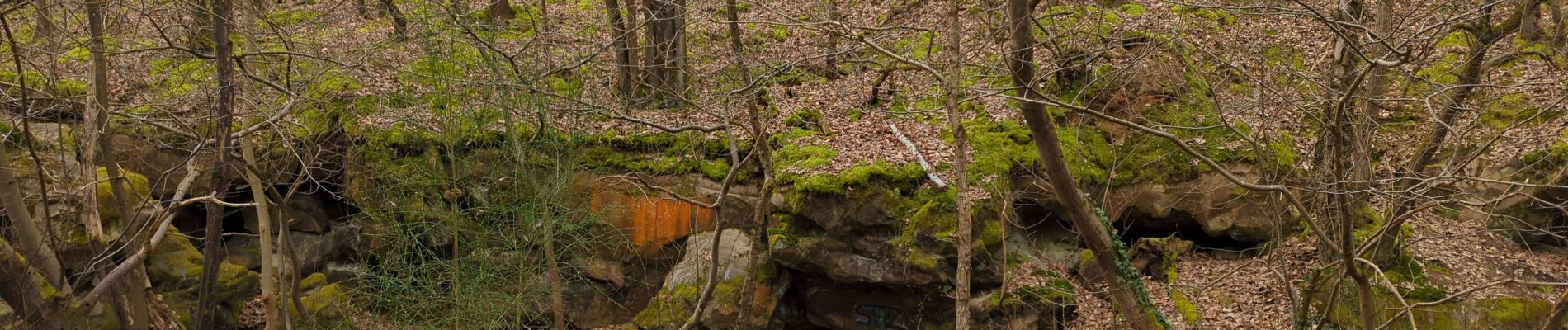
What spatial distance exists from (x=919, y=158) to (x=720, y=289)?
8.80ft

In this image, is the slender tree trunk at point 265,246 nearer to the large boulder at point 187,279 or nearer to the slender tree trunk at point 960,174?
the large boulder at point 187,279

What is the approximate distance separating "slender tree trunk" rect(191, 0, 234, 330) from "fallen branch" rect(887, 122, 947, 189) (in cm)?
669

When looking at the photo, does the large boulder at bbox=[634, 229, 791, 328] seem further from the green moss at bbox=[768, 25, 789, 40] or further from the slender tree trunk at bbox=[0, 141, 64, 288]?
the green moss at bbox=[768, 25, 789, 40]

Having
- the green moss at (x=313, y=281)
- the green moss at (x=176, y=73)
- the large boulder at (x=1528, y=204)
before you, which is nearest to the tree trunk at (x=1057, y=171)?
the large boulder at (x=1528, y=204)

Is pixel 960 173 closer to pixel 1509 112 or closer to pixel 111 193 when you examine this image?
pixel 1509 112

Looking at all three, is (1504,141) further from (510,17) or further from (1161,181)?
(510,17)

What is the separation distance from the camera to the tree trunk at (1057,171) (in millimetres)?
6383

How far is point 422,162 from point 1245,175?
8990 mm

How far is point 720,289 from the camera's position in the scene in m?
10.7

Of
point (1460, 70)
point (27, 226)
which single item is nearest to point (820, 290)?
point (1460, 70)

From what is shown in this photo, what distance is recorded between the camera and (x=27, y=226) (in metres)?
6.77

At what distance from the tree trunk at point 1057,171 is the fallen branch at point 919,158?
2.57m

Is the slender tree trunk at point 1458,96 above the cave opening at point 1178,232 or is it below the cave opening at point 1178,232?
above

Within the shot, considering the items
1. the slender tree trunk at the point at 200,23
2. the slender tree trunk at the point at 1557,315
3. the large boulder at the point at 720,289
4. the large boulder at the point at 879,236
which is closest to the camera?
the slender tree trunk at the point at 1557,315
